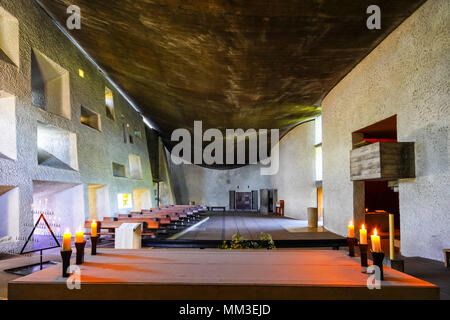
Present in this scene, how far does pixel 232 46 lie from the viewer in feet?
23.4

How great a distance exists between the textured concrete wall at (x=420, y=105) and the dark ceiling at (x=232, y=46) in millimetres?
470

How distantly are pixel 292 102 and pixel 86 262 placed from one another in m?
9.78

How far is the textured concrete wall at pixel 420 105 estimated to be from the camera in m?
4.87

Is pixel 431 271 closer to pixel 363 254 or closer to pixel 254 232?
pixel 363 254

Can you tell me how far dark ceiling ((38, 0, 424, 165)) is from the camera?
5680mm

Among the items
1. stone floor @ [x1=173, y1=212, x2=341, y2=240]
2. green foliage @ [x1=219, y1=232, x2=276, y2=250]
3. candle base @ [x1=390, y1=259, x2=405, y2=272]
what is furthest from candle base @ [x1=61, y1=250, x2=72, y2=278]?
stone floor @ [x1=173, y1=212, x2=341, y2=240]

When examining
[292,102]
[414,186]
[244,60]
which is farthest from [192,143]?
[414,186]

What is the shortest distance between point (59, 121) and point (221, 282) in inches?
346

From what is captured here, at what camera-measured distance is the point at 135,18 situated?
6.82m

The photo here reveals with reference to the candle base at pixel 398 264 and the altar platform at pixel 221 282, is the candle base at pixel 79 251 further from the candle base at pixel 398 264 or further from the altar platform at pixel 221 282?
the candle base at pixel 398 264

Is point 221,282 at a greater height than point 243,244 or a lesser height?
greater

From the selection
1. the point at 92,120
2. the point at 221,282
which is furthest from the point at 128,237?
the point at 92,120

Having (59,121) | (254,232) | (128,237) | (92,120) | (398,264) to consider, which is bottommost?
(254,232)

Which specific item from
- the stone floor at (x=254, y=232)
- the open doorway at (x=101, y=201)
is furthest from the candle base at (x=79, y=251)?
the open doorway at (x=101, y=201)
